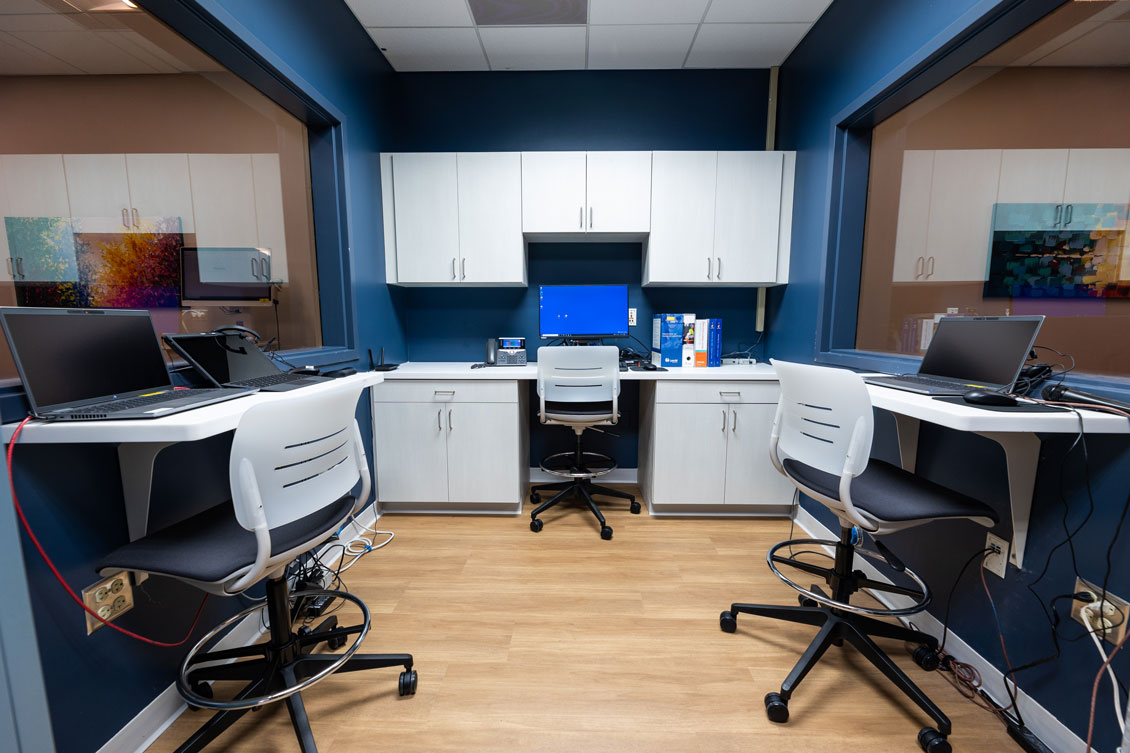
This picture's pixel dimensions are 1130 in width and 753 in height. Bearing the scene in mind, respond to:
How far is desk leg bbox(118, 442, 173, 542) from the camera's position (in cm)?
110

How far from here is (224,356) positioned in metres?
1.44

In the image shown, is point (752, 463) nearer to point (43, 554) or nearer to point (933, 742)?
point (933, 742)

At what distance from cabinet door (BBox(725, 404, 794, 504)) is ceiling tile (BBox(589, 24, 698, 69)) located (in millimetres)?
2202

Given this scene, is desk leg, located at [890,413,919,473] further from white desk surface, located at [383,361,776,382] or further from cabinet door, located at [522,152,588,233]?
cabinet door, located at [522,152,588,233]

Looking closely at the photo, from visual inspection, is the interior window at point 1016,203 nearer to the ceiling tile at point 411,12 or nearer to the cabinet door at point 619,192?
the cabinet door at point 619,192

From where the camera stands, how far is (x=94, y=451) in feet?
3.49

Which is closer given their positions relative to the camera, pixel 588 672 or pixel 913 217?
pixel 588 672

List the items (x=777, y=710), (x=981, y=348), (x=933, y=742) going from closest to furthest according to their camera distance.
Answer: (x=933, y=742) < (x=777, y=710) < (x=981, y=348)

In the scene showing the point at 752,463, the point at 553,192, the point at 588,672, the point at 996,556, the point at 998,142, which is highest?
the point at 998,142

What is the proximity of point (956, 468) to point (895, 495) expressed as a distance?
1.42 feet

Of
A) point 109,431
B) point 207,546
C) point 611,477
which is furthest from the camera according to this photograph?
point 611,477

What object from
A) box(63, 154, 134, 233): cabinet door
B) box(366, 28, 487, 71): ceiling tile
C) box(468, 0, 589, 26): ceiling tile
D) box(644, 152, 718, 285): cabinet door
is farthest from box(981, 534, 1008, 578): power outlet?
box(63, 154, 134, 233): cabinet door

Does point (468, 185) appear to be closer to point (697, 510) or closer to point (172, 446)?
point (172, 446)

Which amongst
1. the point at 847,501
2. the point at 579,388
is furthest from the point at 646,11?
the point at 847,501
